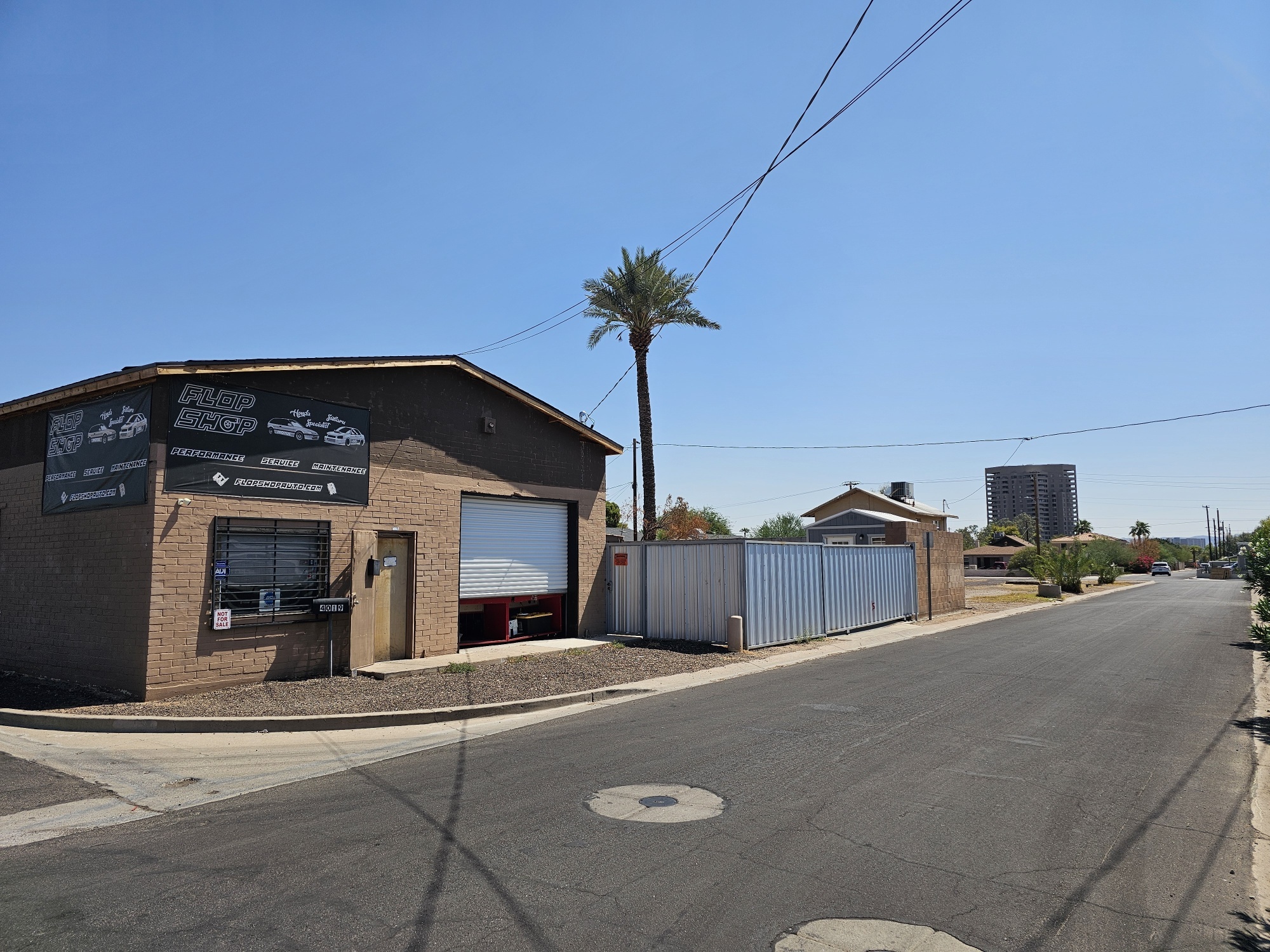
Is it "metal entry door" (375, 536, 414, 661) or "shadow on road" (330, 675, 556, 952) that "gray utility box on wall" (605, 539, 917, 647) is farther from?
"shadow on road" (330, 675, 556, 952)

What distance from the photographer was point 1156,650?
1761cm

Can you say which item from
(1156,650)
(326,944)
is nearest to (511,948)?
(326,944)

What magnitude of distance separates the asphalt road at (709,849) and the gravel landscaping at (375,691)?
7.93 feet

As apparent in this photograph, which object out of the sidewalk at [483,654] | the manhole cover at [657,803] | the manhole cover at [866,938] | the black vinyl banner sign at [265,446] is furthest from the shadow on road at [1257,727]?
the black vinyl banner sign at [265,446]

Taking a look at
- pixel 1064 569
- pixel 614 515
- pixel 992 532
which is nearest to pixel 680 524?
pixel 614 515

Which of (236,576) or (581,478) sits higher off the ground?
(581,478)

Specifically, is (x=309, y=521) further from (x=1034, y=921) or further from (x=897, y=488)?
(x=897, y=488)

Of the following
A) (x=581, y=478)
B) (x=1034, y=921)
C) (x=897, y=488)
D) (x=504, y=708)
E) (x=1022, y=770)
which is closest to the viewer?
(x=1034, y=921)

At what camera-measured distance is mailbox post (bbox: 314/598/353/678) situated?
12.7m

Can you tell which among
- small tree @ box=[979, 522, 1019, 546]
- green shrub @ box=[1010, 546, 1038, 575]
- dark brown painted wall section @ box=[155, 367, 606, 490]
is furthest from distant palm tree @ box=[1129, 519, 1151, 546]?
dark brown painted wall section @ box=[155, 367, 606, 490]

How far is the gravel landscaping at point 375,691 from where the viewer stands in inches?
416

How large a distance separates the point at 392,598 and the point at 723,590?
720 centimetres

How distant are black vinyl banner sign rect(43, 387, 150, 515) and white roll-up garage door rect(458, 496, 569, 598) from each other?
583 cm

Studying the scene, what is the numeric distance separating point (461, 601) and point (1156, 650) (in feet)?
50.5
